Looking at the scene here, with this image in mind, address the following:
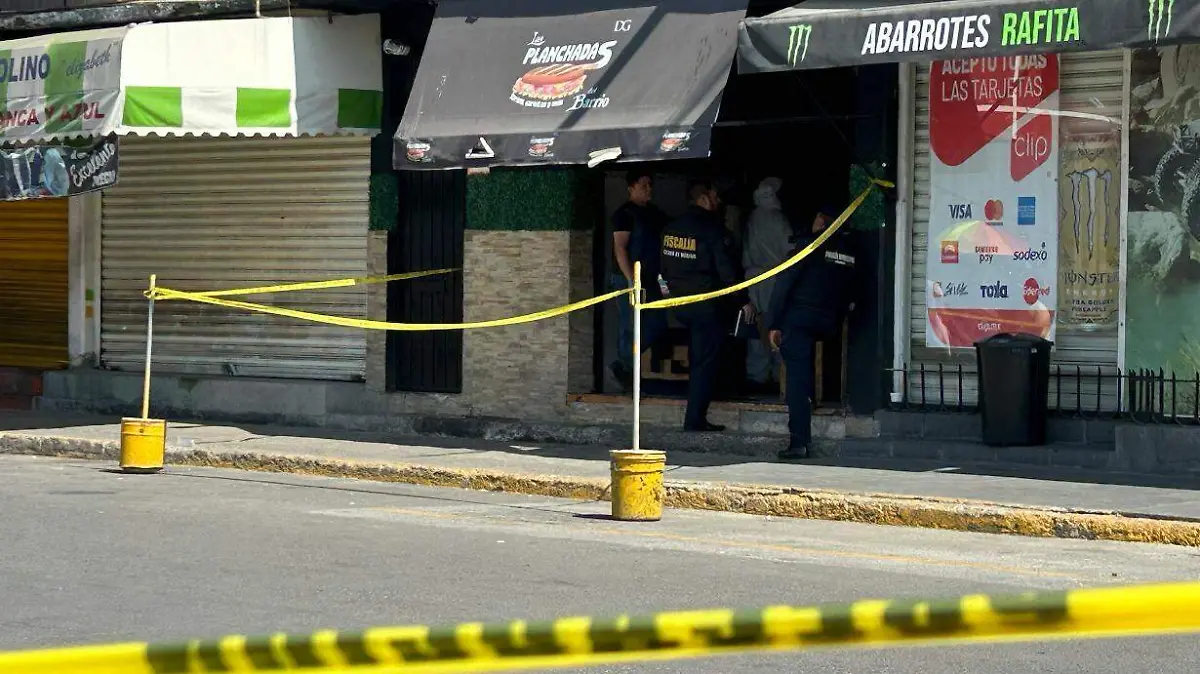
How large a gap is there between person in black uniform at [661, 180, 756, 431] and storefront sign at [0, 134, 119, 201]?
5507 millimetres

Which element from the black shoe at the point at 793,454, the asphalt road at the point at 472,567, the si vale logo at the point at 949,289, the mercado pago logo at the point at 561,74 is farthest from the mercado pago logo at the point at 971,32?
the asphalt road at the point at 472,567

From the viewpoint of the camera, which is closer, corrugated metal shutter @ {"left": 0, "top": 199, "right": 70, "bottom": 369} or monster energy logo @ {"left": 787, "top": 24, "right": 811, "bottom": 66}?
monster energy logo @ {"left": 787, "top": 24, "right": 811, "bottom": 66}

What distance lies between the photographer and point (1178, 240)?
523 inches

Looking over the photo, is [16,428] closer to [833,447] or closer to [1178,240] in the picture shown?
[833,447]

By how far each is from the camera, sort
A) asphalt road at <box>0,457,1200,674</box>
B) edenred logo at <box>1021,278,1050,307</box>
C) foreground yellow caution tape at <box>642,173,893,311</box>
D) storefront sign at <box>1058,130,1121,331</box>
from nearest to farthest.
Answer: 1. asphalt road at <box>0,457,1200,674</box>
2. storefront sign at <box>1058,130,1121,331</box>
3. foreground yellow caution tape at <box>642,173,893,311</box>
4. edenred logo at <box>1021,278,1050,307</box>

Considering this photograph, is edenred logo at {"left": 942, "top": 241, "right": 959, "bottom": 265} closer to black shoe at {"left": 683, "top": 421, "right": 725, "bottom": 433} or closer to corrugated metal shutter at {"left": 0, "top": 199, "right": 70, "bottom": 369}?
black shoe at {"left": 683, "top": 421, "right": 725, "bottom": 433}

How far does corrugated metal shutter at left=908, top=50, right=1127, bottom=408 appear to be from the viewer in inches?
535

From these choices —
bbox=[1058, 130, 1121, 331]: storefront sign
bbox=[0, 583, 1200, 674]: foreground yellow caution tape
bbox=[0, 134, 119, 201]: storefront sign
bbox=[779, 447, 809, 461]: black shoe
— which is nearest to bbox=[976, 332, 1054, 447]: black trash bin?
bbox=[1058, 130, 1121, 331]: storefront sign

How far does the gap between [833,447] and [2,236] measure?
35.3 feet

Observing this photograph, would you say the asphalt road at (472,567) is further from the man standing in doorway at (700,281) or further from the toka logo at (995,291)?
the toka logo at (995,291)

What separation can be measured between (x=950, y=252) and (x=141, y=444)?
6.41 meters

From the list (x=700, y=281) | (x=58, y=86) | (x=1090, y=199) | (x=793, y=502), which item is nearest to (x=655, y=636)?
(x=793, y=502)

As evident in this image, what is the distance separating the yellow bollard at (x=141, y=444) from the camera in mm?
13922

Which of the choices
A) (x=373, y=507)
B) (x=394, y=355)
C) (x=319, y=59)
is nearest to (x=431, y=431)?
(x=394, y=355)
